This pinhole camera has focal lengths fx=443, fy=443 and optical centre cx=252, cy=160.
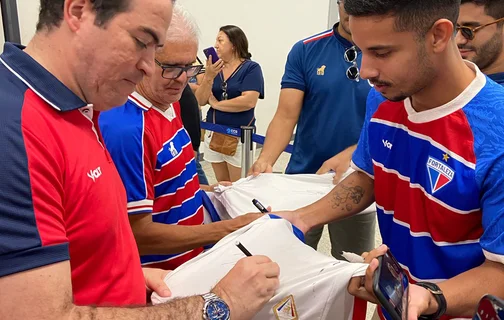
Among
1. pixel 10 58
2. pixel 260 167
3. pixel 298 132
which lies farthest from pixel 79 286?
pixel 298 132

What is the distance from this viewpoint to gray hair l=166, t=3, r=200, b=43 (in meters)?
1.39

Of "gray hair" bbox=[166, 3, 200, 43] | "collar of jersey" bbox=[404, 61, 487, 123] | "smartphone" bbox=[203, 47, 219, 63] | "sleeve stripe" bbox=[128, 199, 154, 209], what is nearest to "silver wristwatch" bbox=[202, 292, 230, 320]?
"sleeve stripe" bbox=[128, 199, 154, 209]

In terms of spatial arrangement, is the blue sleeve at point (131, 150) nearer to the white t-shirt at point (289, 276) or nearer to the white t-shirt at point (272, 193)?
the white t-shirt at point (289, 276)

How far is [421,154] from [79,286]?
892mm

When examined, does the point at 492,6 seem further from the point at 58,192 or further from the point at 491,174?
the point at 58,192

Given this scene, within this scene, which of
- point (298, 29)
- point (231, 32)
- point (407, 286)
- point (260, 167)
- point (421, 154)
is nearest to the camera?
point (407, 286)

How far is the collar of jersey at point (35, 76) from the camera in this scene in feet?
2.62

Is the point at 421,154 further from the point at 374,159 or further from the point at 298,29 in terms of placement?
the point at 298,29

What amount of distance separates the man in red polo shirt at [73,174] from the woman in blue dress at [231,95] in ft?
9.96

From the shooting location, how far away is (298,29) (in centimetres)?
595

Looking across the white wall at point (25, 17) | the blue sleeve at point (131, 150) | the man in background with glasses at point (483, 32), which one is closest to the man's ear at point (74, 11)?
the blue sleeve at point (131, 150)

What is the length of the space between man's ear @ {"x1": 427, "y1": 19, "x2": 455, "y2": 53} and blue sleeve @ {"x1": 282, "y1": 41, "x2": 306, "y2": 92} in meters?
1.26

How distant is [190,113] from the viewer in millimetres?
2344

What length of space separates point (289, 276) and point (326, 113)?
124 centimetres
